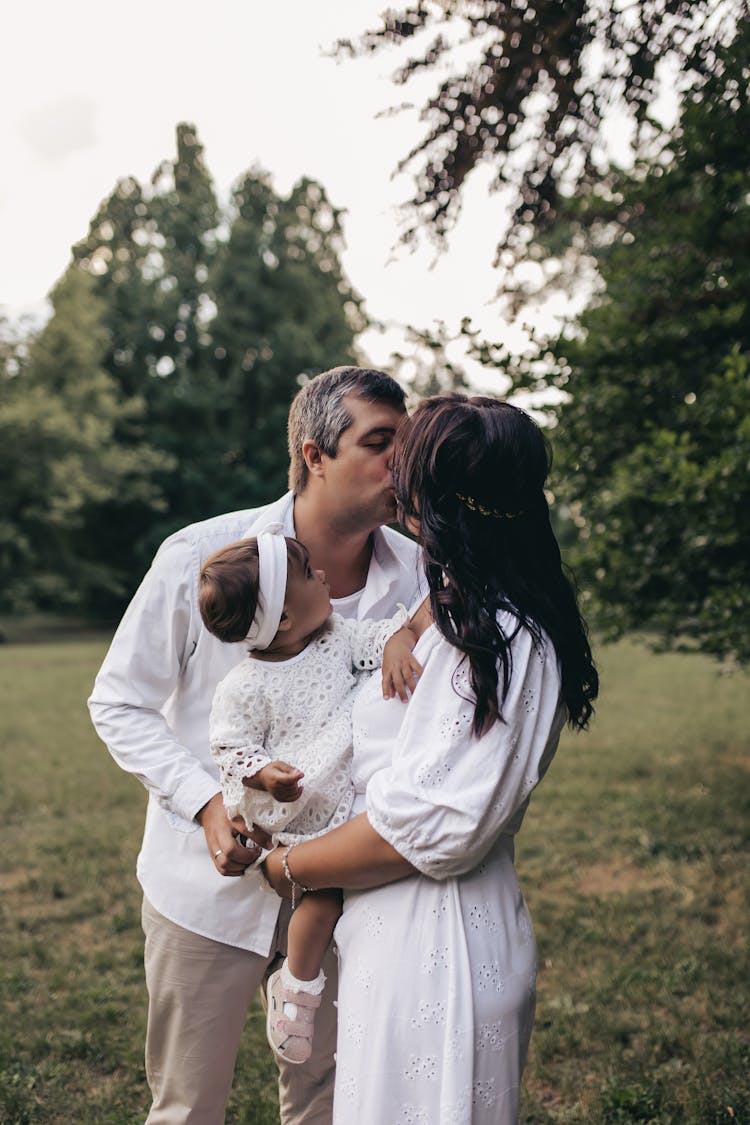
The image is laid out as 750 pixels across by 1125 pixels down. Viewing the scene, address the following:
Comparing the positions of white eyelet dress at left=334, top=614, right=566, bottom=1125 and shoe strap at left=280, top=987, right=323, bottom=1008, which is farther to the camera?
shoe strap at left=280, top=987, right=323, bottom=1008

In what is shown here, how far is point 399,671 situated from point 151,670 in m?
0.82

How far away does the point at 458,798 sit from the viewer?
1.81 meters

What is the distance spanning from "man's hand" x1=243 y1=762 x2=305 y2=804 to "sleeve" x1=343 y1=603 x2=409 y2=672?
36 centimetres

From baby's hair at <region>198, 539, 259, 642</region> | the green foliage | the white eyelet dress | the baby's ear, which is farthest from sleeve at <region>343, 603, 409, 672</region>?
the green foliage

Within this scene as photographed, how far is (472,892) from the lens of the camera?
195 cm

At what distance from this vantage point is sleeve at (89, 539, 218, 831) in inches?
99.0

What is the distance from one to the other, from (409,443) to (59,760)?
9417 millimetres

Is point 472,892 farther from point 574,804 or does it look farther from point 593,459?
point 574,804

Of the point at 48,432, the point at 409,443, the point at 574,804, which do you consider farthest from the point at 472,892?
the point at 48,432

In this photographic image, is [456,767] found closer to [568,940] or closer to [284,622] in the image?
[284,622]

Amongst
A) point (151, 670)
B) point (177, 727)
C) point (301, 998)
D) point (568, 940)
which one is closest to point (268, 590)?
point (151, 670)

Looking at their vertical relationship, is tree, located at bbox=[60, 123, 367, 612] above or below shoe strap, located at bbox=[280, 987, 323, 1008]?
above

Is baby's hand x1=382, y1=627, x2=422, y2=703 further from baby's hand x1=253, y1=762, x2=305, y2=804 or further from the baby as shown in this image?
baby's hand x1=253, y1=762, x2=305, y2=804

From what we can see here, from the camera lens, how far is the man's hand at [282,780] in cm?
206
